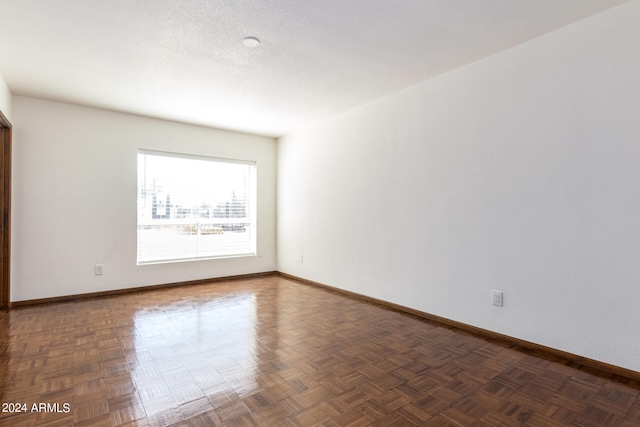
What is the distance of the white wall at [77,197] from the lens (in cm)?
381

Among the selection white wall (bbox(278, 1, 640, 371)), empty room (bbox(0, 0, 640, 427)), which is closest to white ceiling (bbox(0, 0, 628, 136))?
empty room (bbox(0, 0, 640, 427))

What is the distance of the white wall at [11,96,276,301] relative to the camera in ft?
12.5

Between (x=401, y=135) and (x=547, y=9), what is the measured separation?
1.65 meters

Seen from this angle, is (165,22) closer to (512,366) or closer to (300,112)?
(300,112)

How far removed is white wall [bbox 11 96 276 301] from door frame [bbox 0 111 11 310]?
0.40ft

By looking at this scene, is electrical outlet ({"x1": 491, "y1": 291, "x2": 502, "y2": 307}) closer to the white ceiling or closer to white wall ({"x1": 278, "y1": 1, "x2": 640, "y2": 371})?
white wall ({"x1": 278, "y1": 1, "x2": 640, "y2": 371})

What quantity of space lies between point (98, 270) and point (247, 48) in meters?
3.46

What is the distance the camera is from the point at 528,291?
262cm

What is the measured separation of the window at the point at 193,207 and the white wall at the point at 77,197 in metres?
0.17

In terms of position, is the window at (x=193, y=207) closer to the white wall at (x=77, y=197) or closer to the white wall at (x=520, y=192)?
the white wall at (x=77, y=197)

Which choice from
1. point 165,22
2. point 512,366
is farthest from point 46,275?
point 512,366

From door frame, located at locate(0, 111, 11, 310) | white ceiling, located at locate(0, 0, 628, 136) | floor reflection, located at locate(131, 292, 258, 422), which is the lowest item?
floor reflection, located at locate(131, 292, 258, 422)

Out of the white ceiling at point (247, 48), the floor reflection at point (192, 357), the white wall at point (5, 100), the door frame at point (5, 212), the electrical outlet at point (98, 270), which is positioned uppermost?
the white ceiling at point (247, 48)

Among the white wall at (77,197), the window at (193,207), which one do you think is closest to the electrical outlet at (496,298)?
the window at (193,207)
